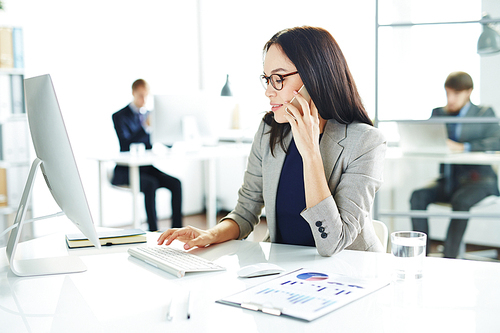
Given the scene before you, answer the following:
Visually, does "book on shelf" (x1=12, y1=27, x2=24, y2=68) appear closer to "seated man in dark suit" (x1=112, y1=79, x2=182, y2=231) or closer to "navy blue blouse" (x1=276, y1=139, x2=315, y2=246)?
"seated man in dark suit" (x1=112, y1=79, x2=182, y2=231)

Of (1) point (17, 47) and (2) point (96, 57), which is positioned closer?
(1) point (17, 47)

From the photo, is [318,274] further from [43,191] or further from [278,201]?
[43,191]

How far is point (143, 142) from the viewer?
4645mm

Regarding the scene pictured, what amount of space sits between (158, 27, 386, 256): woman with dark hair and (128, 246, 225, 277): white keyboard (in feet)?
0.22

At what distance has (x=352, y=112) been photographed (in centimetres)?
154

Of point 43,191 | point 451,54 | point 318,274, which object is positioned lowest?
point 43,191

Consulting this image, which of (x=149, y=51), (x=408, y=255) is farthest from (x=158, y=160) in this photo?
(x=408, y=255)

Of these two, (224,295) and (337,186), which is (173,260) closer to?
(224,295)

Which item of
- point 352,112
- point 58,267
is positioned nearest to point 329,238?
point 352,112

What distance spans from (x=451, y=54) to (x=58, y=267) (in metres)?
2.63

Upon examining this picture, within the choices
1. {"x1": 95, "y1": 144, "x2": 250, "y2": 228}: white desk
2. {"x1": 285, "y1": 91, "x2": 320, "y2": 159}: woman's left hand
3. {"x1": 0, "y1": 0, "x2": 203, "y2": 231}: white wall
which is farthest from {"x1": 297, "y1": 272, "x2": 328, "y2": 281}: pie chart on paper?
{"x1": 0, "y1": 0, "x2": 203, "y2": 231}: white wall

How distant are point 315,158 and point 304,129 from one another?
0.30 feet

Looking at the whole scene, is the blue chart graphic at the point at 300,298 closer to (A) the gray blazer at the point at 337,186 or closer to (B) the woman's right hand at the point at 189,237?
(A) the gray blazer at the point at 337,186

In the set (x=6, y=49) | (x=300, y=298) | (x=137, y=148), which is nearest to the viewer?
(x=300, y=298)
